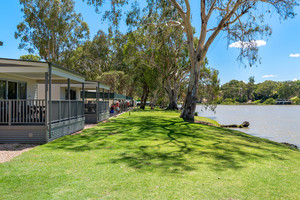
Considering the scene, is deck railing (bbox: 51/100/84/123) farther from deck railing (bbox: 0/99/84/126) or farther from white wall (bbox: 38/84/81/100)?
white wall (bbox: 38/84/81/100)

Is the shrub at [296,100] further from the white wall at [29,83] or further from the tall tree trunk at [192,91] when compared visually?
the white wall at [29,83]

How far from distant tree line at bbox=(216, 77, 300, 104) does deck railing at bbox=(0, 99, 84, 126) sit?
376 feet

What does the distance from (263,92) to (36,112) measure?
146 m

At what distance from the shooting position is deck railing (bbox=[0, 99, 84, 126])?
867 cm

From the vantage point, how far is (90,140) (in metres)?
9.40

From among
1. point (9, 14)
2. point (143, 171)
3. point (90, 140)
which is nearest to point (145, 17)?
point (90, 140)

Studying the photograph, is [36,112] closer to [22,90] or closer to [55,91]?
Answer: [22,90]

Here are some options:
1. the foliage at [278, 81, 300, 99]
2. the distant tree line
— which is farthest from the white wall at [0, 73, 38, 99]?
the foliage at [278, 81, 300, 99]

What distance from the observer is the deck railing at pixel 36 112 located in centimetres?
867

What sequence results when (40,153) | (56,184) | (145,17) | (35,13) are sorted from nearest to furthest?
1. (56,184)
2. (40,153)
3. (145,17)
4. (35,13)

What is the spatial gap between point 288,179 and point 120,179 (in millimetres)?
3881

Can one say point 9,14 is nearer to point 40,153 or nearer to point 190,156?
point 40,153

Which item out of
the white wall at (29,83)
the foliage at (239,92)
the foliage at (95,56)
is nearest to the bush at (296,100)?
the foliage at (239,92)

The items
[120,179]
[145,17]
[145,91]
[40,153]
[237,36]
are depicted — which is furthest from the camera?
[145,91]
